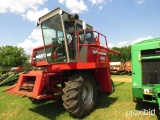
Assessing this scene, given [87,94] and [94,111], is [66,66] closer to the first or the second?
[87,94]

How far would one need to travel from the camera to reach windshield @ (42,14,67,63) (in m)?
6.02

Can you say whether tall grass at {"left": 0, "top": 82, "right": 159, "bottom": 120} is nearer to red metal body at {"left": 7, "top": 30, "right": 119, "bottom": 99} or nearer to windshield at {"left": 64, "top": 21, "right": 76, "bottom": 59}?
red metal body at {"left": 7, "top": 30, "right": 119, "bottom": 99}

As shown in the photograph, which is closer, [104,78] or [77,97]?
[77,97]

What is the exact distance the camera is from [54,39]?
6.26 metres

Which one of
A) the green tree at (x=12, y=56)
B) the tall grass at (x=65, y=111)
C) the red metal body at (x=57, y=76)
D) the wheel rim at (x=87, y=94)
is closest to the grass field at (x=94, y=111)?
the tall grass at (x=65, y=111)

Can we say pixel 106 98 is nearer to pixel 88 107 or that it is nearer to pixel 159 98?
pixel 88 107

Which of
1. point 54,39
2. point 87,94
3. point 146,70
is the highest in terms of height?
point 54,39

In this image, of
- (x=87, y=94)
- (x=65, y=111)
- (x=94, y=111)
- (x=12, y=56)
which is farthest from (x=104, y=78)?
(x=12, y=56)

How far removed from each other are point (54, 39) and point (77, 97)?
2305mm

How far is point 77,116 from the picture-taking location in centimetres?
535

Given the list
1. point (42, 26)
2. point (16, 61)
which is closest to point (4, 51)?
point (16, 61)

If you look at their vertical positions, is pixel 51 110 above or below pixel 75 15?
below

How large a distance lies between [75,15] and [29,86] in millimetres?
2923

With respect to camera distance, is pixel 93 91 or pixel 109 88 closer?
pixel 93 91
